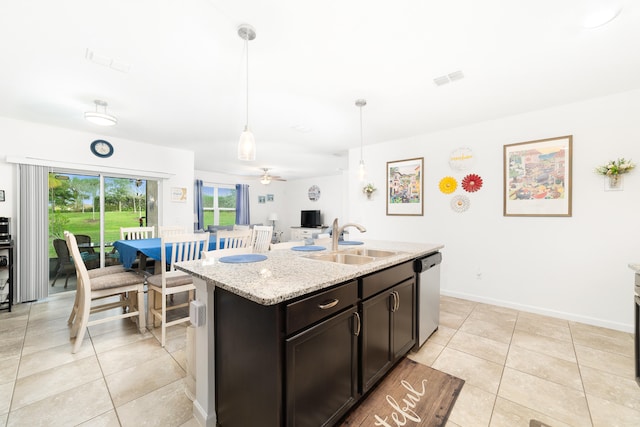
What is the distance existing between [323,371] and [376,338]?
0.50 meters

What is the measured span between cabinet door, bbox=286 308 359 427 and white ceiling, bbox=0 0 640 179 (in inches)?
70.4

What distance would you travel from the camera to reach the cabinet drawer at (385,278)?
157 centimetres

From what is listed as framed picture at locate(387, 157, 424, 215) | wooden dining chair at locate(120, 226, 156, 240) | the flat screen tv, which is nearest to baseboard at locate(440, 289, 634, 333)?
framed picture at locate(387, 157, 424, 215)

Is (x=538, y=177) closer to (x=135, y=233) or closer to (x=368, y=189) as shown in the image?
(x=368, y=189)

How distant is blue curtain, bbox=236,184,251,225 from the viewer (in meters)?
8.29

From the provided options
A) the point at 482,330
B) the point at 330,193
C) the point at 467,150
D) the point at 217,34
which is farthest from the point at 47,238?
the point at 330,193

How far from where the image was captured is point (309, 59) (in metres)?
2.06

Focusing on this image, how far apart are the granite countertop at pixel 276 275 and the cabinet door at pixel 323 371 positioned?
0.67 ft

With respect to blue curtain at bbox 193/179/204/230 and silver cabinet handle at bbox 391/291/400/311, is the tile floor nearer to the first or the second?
silver cabinet handle at bbox 391/291/400/311

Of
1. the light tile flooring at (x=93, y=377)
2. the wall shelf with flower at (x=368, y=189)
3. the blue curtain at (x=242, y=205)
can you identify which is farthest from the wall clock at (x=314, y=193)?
the light tile flooring at (x=93, y=377)

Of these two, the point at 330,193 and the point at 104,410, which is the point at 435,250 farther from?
the point at 330,193

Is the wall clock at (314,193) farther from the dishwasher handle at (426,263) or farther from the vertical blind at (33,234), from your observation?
the dishwasher handle at (426,263)

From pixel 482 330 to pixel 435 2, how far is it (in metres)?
2.79

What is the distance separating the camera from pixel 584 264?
2834 mm
